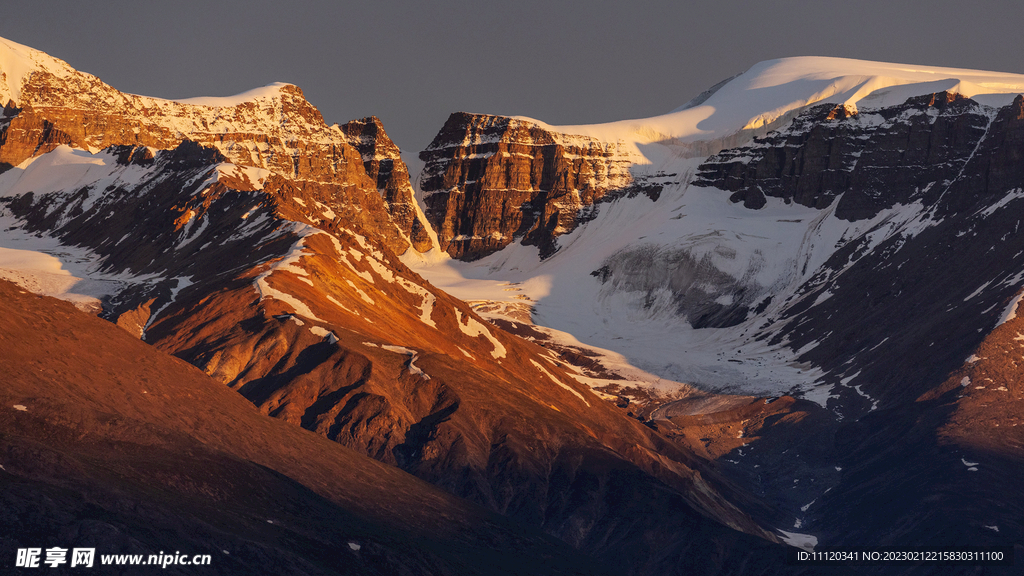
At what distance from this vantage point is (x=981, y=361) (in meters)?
192

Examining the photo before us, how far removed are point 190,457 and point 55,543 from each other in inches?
1012

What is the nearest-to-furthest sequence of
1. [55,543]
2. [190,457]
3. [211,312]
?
[55,543]
[190,457]
[211,312]

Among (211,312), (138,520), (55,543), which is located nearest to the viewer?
(55,543)

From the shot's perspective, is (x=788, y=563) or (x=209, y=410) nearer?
(x=209, y=410)

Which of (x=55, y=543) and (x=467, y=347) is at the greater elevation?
(x=467, y=347)

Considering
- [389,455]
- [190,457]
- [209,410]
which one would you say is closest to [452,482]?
[389,455]

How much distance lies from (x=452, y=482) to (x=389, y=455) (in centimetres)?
696

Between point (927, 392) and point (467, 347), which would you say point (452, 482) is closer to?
point (467, 347)

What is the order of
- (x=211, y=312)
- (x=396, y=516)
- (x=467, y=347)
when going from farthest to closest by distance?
(x=467, y=347) → (x=211, y=312) → (x=396, y=516)

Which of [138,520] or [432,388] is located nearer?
[138,520]

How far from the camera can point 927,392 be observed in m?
192

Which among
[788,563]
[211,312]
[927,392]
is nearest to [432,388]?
[211,312]

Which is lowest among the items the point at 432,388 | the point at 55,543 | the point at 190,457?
the point at 55,543

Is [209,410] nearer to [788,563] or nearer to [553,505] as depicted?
[553,505]
